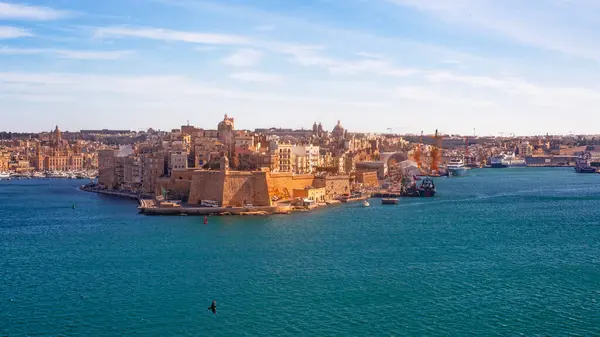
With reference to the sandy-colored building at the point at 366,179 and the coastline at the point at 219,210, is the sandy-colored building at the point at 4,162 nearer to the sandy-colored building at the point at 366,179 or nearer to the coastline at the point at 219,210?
the sandy-colored building at the point at 366,179

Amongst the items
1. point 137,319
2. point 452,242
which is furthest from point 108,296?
point 452,242

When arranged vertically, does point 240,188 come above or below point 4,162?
below

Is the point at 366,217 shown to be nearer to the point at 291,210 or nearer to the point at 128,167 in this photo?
the point at 291,210

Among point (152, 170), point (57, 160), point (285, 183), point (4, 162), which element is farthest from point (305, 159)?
point (4, 162)

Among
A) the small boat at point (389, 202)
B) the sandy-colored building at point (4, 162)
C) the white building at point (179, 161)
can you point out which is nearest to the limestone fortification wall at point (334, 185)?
the small boat at point (389, 202)

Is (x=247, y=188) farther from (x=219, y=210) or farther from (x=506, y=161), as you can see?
(x=506, y=161)

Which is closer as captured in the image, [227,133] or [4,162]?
[227,133]

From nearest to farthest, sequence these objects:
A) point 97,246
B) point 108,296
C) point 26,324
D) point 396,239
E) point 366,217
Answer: point 26,324, point 108,296, point 97,246, point 396,239, point 366,217

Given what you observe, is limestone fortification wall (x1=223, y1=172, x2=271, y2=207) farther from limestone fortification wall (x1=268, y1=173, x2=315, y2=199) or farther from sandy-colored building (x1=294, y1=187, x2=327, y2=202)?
sandy-colored building (x1=294, y1=187, x2=327, y2=202)
